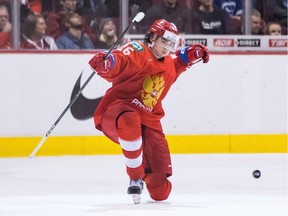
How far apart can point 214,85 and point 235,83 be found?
190mm

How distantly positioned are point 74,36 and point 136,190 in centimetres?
383

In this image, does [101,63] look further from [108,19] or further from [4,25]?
[108,19]

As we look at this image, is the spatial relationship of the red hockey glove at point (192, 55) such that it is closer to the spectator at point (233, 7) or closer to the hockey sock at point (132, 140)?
the hockey sock at point (132, 140)

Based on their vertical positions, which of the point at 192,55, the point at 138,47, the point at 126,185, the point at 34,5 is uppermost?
the point at 138,47

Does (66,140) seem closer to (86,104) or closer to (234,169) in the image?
(86,104)

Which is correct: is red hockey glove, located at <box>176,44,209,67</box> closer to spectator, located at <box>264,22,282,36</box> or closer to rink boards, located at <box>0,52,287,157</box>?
rink boards, located at <box>0,52,287,157</box>

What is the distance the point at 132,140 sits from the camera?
5301 mm

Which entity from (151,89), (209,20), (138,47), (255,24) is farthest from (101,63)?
(255,24)

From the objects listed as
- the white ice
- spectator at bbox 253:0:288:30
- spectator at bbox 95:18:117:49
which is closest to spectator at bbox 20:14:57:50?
spectator at bbox 95:18:117:49

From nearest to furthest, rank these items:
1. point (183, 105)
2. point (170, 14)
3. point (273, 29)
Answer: point (183, 105), point (170, 14), point (273, 29)

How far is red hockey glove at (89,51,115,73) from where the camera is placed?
199 inches

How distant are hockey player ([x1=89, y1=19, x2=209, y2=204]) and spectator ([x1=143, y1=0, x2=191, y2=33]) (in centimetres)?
322

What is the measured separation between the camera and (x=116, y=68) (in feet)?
17.1

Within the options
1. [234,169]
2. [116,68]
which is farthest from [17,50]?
[116,68]
